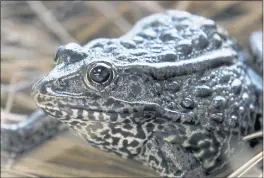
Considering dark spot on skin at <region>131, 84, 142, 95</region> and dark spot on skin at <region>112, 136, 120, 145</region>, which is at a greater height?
dark spot on skin at <region>131, 84, 142, 95</region>

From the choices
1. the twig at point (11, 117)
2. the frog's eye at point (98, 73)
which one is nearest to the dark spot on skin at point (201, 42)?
the frog's eye at point (98, 73)

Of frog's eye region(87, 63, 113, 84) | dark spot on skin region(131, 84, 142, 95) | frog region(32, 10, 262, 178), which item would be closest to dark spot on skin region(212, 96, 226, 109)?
frog region(32, 10, 262, 178)

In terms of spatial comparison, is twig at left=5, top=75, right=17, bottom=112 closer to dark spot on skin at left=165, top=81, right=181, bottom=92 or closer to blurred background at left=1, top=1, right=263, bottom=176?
blurred background at left=1, top=1, right=263, bottom=176

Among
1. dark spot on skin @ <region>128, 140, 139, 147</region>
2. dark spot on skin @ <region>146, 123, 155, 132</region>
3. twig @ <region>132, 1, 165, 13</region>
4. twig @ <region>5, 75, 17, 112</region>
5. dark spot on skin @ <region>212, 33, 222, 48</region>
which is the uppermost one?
twig @ <region>132, 1, 165, 13</region>

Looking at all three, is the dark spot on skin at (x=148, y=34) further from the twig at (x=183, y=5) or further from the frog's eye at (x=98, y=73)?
the twig at (x=183, y=5)

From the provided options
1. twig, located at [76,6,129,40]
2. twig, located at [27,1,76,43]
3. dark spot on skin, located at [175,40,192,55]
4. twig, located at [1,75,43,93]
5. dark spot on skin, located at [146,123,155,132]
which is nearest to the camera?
dark spot on skin, located at [146,123,155,132]

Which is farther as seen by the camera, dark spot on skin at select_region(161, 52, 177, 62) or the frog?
dark spot on skin at select_region(161, 52, 177, 62)

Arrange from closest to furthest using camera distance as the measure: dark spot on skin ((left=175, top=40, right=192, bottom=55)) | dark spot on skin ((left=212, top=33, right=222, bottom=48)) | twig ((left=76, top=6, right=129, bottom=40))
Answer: dark spot on skin ((left=175, top=40, right=192, bottom=55)), dark spot on skin ((left=212, top=33, right=222, bottom=48)), twig ((left=76, top=6, right=129, bottom=40))

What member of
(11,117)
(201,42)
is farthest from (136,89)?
(11,117)

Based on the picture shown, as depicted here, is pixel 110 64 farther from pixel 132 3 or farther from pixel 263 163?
pixel 132 3
